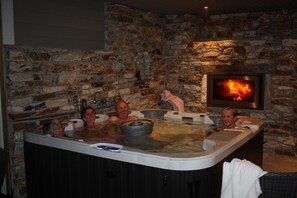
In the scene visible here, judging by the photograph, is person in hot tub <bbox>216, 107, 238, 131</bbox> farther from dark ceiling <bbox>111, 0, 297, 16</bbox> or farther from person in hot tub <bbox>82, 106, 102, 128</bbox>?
dark ceiling <bbox>111, 0, 297, 16</bbox>

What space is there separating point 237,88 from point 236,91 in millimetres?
57

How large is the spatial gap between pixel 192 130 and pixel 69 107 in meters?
1.68

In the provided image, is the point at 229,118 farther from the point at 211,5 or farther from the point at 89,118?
the point at 211,5

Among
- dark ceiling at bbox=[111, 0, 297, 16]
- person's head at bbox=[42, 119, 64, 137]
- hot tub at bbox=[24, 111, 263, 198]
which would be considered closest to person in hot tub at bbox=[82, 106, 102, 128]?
hot tub at bbox=[24, 111, 263, 198]

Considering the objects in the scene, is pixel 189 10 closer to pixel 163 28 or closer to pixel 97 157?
pixel 163 28

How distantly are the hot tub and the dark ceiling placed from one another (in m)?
1.94

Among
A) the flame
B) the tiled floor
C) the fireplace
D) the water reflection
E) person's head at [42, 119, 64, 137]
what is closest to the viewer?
person's head at [42, 119, 64, 137]

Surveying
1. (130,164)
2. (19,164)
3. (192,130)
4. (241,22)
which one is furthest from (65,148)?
(241,22)

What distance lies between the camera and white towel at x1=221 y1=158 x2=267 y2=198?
2.16 metres

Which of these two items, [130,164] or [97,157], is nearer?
[130,164]

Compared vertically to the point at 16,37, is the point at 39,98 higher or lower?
lower

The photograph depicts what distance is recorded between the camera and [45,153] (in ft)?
10.1

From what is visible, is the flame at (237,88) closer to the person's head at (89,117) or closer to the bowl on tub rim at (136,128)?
the bowl on tub rim at (136,128)

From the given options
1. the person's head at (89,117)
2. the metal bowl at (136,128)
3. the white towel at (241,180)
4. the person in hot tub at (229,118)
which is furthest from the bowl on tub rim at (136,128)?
the white towel at (241,180)
